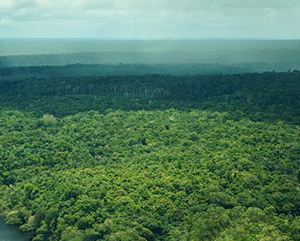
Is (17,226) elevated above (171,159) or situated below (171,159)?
below

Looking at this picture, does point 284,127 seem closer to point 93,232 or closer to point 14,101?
point 93,232

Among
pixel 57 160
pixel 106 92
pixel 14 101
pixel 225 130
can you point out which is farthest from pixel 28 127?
pixel 106 92

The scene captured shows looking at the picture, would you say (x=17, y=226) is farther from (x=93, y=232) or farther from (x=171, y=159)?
(x=171, y=159)

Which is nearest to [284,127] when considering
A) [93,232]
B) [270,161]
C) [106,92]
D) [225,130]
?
[225,130]

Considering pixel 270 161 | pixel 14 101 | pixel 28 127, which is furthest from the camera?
pixel 14 101

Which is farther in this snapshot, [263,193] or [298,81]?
[298,81]

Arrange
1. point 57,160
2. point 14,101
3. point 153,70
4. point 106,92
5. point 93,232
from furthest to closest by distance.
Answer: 1. point 153,70
2. point 106,92
3. point 14,101
4. point 57,160
5. point 93,232

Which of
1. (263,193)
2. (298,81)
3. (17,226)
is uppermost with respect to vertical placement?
(298,81)
